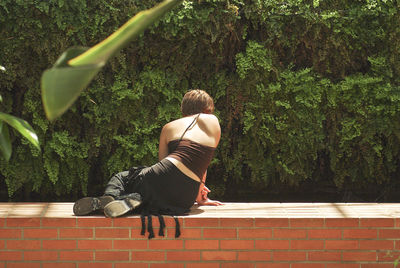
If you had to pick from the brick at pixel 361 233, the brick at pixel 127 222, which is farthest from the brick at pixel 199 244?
the brick at pixel 361 233

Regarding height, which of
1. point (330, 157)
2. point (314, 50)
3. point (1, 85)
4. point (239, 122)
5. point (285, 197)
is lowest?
point (285, 197)

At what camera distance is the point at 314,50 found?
5.67 meters

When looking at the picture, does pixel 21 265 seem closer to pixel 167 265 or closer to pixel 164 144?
pixel 167 265

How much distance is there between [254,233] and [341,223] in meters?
0.57

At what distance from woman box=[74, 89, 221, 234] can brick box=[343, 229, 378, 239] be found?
1.04 meters

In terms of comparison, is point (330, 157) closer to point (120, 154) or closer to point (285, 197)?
point (285, 197)

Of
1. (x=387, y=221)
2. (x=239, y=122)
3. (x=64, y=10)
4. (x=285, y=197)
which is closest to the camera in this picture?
(x=387, y=221)

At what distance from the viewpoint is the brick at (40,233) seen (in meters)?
3.56

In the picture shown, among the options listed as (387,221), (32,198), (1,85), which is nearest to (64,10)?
(1,85)

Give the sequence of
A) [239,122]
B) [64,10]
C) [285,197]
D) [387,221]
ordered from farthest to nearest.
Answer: [285,197]
[239,122]
[64,10]
[387,221]

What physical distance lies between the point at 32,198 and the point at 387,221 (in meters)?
3.88

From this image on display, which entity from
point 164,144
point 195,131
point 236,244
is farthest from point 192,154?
point 236,244

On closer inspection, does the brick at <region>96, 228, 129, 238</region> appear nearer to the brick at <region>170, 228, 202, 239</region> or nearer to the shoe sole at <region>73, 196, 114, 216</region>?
the shoe sole at <region>73, 196, 114, 216</region>

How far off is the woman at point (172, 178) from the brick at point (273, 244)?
55 centimetres
